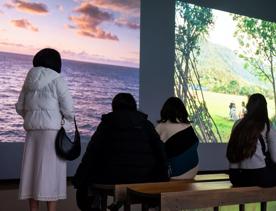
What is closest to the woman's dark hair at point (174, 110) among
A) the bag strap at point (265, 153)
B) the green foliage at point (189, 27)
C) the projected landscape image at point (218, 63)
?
the bag strap at point (265, 153)

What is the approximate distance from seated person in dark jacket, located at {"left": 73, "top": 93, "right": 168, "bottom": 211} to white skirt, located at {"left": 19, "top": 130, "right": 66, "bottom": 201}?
139mm

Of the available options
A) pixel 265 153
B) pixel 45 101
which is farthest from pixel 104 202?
pixel 265 153

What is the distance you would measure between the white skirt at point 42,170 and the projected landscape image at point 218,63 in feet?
12.8

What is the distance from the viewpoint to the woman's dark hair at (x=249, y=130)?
2951 millimetres

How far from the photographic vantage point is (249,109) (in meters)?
3.00

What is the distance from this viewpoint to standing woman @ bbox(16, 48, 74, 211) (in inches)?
110

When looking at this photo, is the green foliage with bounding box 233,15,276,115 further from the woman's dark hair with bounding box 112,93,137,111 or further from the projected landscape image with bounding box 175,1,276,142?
the woman's dark hair with bounding box 112,93,137,111

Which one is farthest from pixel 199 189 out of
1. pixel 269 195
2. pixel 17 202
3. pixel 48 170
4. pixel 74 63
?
pixel 74 63

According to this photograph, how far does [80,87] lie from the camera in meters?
5.70

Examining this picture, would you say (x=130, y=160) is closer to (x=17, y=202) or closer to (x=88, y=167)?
(x=88, y=167)

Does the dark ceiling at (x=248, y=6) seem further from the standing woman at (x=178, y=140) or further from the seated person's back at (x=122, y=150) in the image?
the seated person's back at (x=122, y=150)

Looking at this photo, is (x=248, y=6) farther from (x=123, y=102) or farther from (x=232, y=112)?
(x=123, y=102)

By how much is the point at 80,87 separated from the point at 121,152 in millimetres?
2977

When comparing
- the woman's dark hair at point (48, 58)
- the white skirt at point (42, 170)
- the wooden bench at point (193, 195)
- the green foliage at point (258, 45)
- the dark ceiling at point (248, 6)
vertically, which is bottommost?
the wooden bench at point (193, 195)
